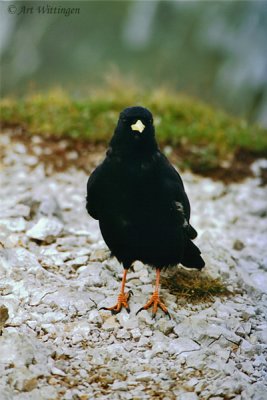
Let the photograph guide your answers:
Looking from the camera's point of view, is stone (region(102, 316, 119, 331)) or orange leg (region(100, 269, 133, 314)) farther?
orange leg (region(100, 269, 133, 314))

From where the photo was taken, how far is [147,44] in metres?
19.6

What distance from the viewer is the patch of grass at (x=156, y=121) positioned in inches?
347

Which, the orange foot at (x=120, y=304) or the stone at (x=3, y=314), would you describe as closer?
the stone at (x=3, y=314)

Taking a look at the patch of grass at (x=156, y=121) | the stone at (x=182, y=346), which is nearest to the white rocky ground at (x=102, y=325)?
the stone at (x=182, y=346)

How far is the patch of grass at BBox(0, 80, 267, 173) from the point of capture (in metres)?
8.82

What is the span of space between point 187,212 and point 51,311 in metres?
1.37

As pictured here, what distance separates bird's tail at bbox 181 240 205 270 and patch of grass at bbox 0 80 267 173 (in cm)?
355

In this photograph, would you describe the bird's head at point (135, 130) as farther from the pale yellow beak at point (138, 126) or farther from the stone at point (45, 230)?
the stone at point (45, 230)

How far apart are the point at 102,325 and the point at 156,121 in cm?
560

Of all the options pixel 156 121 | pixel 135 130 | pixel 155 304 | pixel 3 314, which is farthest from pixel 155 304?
pixel 156 121

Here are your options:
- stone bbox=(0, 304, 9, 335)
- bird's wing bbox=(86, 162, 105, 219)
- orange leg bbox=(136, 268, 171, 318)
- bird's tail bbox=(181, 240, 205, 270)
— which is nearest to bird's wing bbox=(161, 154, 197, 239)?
bird's tail bbox=(181, 240, 205, 270)

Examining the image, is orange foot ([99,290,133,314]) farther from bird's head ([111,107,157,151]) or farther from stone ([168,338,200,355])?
bird's head ([111,107,157,151])

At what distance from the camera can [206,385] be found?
3.69 meters

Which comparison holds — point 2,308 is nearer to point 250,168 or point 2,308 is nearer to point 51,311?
point 51,311
